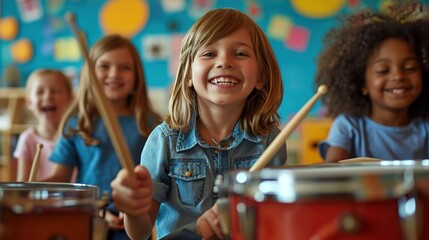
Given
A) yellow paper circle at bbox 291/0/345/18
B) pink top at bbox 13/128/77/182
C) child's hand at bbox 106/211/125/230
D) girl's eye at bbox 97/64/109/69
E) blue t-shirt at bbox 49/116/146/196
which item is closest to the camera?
child's hand at bbox 106/211/125/230

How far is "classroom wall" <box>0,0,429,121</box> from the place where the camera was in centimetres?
406

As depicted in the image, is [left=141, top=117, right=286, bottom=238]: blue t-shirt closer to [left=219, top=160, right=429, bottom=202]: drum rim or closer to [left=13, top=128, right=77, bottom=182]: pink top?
[left=219, top=160, right=429, bottom=202]: drum rim

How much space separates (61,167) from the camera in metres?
1.79

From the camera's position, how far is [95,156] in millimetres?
1799

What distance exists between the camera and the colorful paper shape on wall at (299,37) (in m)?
4.07

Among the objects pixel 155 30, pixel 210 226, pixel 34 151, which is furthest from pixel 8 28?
pixel 210 226

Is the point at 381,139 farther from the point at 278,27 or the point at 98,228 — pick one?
the point at 278,27

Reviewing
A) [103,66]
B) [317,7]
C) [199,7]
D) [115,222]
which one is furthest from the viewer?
[199,7]

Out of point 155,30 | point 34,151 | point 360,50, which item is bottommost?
point 34,151

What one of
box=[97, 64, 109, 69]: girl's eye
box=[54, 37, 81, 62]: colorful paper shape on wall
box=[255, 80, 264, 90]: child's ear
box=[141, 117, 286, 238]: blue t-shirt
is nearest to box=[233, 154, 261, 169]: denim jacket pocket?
box=[141, 117, 286, 238]: blue t-shirt

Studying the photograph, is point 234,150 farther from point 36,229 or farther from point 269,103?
point 36,229

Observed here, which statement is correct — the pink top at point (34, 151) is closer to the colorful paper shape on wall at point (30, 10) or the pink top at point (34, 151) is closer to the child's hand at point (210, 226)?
the child's hand at point (210, 226)

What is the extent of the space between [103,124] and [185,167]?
28.8 inches

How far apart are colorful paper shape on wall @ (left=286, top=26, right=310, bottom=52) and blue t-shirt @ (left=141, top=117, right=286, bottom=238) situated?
2.95 m
